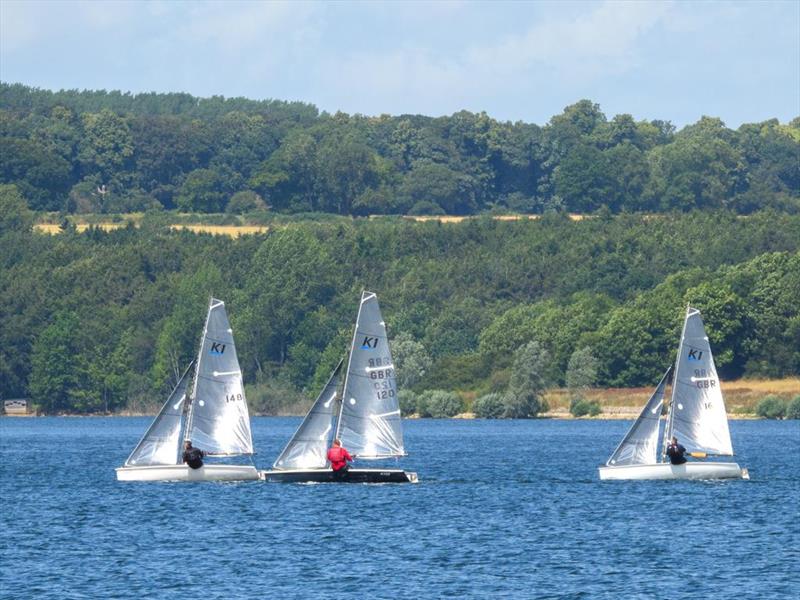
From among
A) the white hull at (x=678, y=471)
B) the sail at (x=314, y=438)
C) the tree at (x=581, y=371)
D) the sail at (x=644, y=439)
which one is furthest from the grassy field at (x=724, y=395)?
the sail at (x=314, y=438)

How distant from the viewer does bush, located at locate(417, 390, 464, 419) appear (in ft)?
613

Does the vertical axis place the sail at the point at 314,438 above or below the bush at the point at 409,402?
below

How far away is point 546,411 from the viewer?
182625 mm

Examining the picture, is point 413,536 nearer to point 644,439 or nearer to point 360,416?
point 360,416

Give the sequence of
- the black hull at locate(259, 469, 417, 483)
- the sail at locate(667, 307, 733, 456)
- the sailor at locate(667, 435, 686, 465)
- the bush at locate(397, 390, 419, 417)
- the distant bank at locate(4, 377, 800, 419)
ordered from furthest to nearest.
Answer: the bush at locate(397, 390, 419, 417), the distant bank at locate(4, 377, 800, 419), the sail at locate(667, 307, 733, 456), the sailor at locate(667, 435, 686, 465), the black hull at locate(259, 469, 417, 483)

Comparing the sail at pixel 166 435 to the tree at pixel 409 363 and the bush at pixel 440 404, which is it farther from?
the tree at pixel 409 363

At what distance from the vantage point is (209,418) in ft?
267

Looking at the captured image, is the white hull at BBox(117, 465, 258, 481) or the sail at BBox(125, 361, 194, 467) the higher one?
the sail at BBox(125, 361, 194, 467)

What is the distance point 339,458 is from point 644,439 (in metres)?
14.0

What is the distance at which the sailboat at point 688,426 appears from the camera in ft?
275

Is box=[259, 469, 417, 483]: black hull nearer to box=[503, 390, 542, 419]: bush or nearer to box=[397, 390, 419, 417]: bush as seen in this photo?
box=[503, 390, 542, 419]: bush

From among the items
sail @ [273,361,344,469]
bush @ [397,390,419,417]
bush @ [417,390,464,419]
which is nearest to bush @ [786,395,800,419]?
bush @ [417,390,464,419]

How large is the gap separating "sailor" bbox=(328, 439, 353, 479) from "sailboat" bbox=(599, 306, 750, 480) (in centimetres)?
1269

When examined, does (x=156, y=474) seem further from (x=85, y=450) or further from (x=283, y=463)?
(x=85, y=450)
